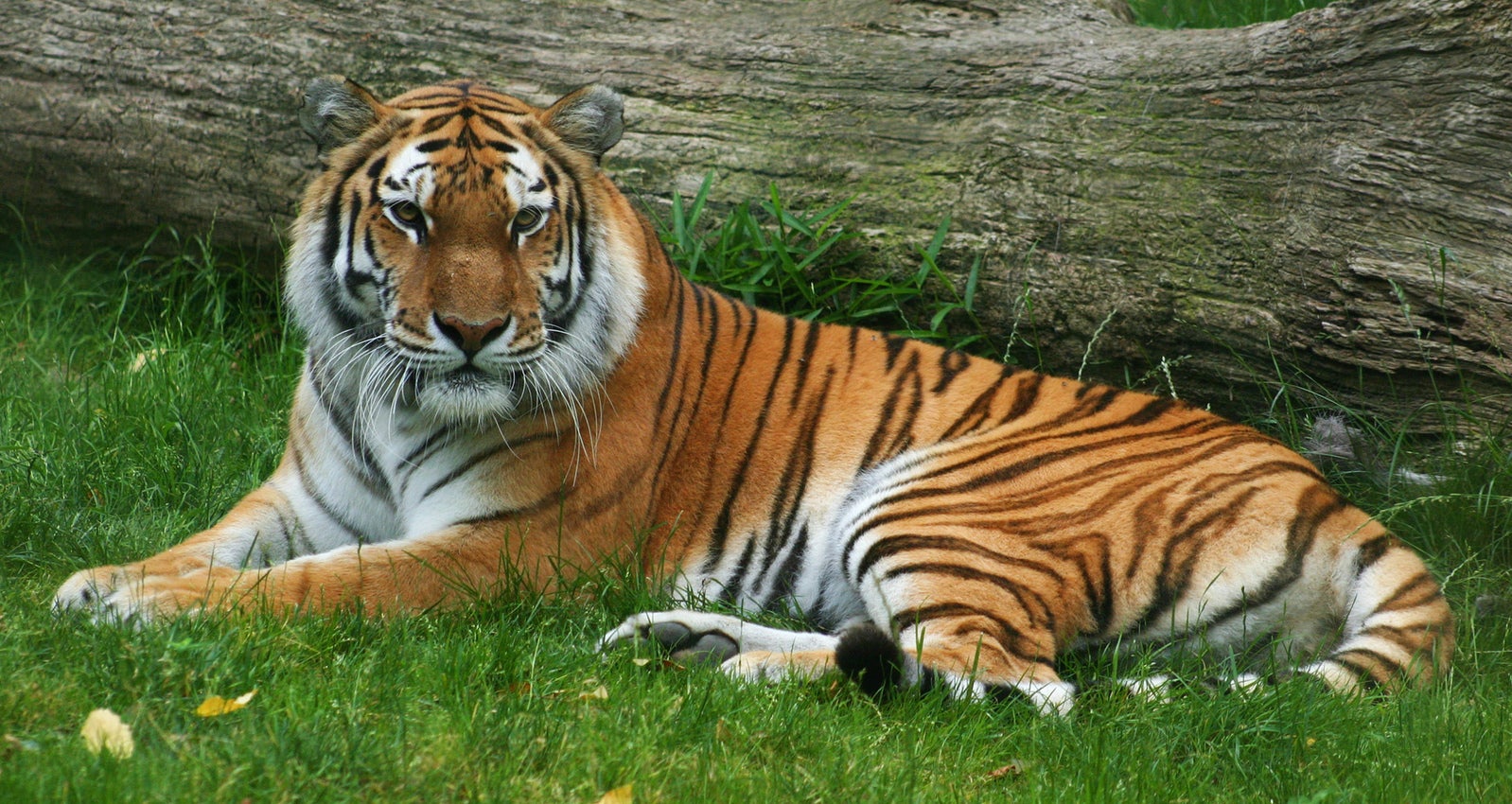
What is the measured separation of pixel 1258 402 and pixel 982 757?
2303mm

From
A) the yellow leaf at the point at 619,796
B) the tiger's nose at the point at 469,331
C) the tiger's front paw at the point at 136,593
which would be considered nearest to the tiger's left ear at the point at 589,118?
the tiger's nose at the point at 469,331

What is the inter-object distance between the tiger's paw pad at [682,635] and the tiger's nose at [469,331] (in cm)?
79

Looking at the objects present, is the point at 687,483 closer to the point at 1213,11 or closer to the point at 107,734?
the point at 107,734

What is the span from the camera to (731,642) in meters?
3.33

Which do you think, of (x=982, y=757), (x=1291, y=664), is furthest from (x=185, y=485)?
(x=1291, y=664)

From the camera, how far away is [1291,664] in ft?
11.2

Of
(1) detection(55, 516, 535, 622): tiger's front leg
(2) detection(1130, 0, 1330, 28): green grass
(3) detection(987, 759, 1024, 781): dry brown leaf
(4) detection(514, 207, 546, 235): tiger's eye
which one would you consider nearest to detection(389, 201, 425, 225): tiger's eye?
(4) detection(514, 207, 546, 235): tiger's eye

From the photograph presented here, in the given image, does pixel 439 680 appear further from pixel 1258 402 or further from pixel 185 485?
pixel 1258 402

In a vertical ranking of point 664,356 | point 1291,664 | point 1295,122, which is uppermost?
point 1295,122

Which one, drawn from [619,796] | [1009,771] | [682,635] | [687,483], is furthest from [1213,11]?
[619,796]

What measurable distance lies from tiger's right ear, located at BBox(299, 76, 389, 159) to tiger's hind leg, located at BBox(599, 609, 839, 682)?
1503 mm

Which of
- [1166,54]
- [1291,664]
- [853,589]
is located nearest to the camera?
[1291,664]

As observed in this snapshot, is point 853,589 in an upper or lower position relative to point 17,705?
lower

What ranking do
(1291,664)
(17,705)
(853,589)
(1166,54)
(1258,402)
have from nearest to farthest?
(17,705) < (1291,664) < (853,589) < (1258,402) < (1166,54)
